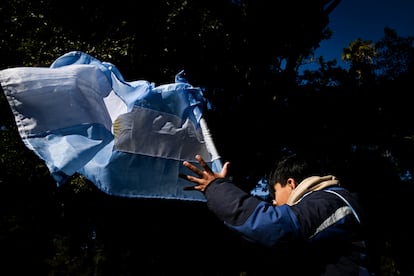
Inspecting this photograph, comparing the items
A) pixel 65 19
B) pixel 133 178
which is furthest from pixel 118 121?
pixel 65 19

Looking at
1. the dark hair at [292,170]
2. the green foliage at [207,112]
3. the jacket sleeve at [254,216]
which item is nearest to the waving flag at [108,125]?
the dark hair at [292,170]

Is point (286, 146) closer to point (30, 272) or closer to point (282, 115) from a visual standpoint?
point (282, 115)

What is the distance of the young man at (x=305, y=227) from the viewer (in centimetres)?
143

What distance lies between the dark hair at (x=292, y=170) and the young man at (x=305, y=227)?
222 mm

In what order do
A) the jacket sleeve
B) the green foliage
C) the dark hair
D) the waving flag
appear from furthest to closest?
the green foliage → the waving flag → the dark hair → the jacket sleeve

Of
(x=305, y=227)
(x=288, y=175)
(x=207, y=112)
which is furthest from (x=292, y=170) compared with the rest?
(x=207, y=112)

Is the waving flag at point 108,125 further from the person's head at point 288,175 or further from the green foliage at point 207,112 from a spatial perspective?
the green foliage at point 207,112

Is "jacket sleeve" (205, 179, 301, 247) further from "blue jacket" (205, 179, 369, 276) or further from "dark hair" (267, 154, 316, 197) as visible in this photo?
"dark hair" (267, 154, 316, 197)

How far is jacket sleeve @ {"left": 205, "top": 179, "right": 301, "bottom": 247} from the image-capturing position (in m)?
1.43

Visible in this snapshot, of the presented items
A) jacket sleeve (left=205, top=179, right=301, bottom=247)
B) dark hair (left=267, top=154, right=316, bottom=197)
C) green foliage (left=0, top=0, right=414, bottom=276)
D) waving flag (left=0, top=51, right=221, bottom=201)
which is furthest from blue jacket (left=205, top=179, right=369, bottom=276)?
green foliage (left=0, top=0, right=414, bottom=276)

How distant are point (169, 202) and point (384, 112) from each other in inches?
261

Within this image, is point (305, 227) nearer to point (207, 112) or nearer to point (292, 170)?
point (292, 170)

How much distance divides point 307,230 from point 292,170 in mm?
522

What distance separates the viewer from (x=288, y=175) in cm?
193
